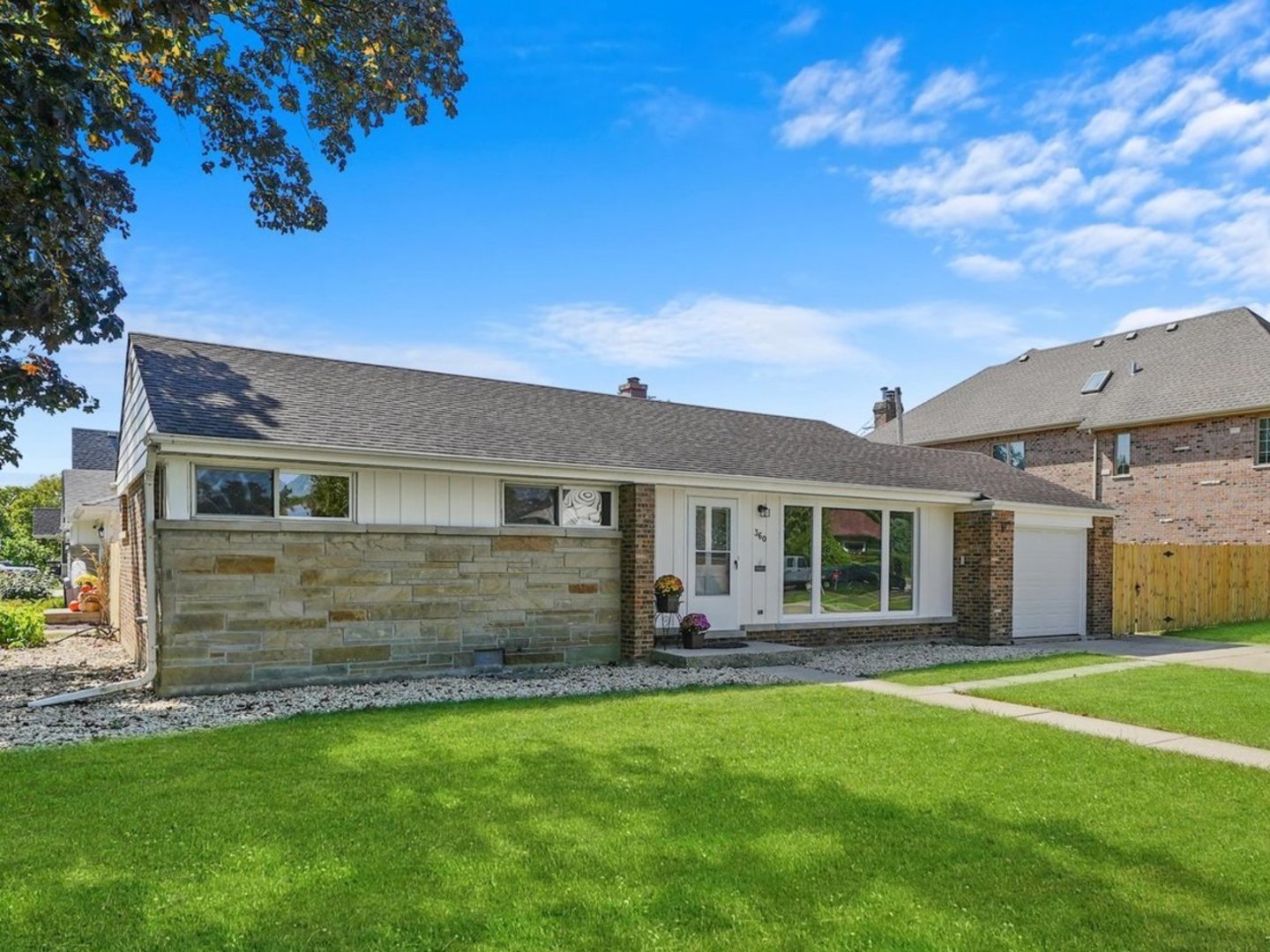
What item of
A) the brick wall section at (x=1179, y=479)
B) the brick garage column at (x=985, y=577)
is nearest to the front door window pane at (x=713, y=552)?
the brick garage column at (x=985, y=577)

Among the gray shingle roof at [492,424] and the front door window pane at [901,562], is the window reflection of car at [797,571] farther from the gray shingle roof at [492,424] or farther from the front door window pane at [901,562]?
the front door window pane at [901,562]

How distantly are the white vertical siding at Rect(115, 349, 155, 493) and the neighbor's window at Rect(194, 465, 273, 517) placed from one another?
0.77 m

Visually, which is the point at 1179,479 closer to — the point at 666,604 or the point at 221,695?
the point at 666,604

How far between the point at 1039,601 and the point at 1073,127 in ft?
27.8

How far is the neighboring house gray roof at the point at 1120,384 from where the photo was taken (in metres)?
22.8

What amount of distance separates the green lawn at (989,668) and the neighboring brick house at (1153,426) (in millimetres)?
12165

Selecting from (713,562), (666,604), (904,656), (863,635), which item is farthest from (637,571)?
(863,635)

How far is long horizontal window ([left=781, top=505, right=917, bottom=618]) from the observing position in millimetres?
13508

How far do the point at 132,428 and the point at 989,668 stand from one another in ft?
41.3

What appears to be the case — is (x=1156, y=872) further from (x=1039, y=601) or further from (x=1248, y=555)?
(x=1248, y=555)

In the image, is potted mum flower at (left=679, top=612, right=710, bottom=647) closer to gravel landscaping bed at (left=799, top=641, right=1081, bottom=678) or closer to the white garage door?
gravel landscaping bed at (left=799, top=641, right=1081, bottom=678)

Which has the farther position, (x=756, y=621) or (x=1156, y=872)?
(x=756, y=621)

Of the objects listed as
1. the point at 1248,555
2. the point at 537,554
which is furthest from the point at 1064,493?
the point at 537,554

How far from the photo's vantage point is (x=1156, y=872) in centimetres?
434
